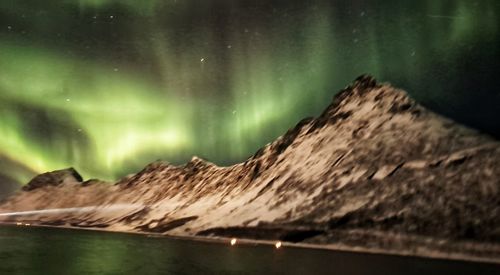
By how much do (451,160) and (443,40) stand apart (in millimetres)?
2514

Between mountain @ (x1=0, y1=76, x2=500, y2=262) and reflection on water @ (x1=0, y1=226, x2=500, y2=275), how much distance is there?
106cm

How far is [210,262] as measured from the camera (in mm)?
5355

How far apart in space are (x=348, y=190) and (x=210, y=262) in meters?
4.31

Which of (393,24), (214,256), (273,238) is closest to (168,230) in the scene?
(273,238)

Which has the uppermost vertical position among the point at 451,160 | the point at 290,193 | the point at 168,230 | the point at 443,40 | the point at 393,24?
the point at 393,24

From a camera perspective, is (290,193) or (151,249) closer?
(151,249)

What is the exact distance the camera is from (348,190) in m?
8.76

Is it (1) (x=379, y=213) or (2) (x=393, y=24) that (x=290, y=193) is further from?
(2) (x=393, y=24)

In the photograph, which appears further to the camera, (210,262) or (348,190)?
(348,190)

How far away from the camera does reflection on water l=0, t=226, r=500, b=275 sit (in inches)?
185

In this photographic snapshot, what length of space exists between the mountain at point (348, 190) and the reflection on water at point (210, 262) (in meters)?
1.06

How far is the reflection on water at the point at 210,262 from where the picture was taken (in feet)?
15.4

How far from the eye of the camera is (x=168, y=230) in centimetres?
1062

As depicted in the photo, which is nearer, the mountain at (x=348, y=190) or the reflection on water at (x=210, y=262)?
the reflection on water at (x=210, y=262)
